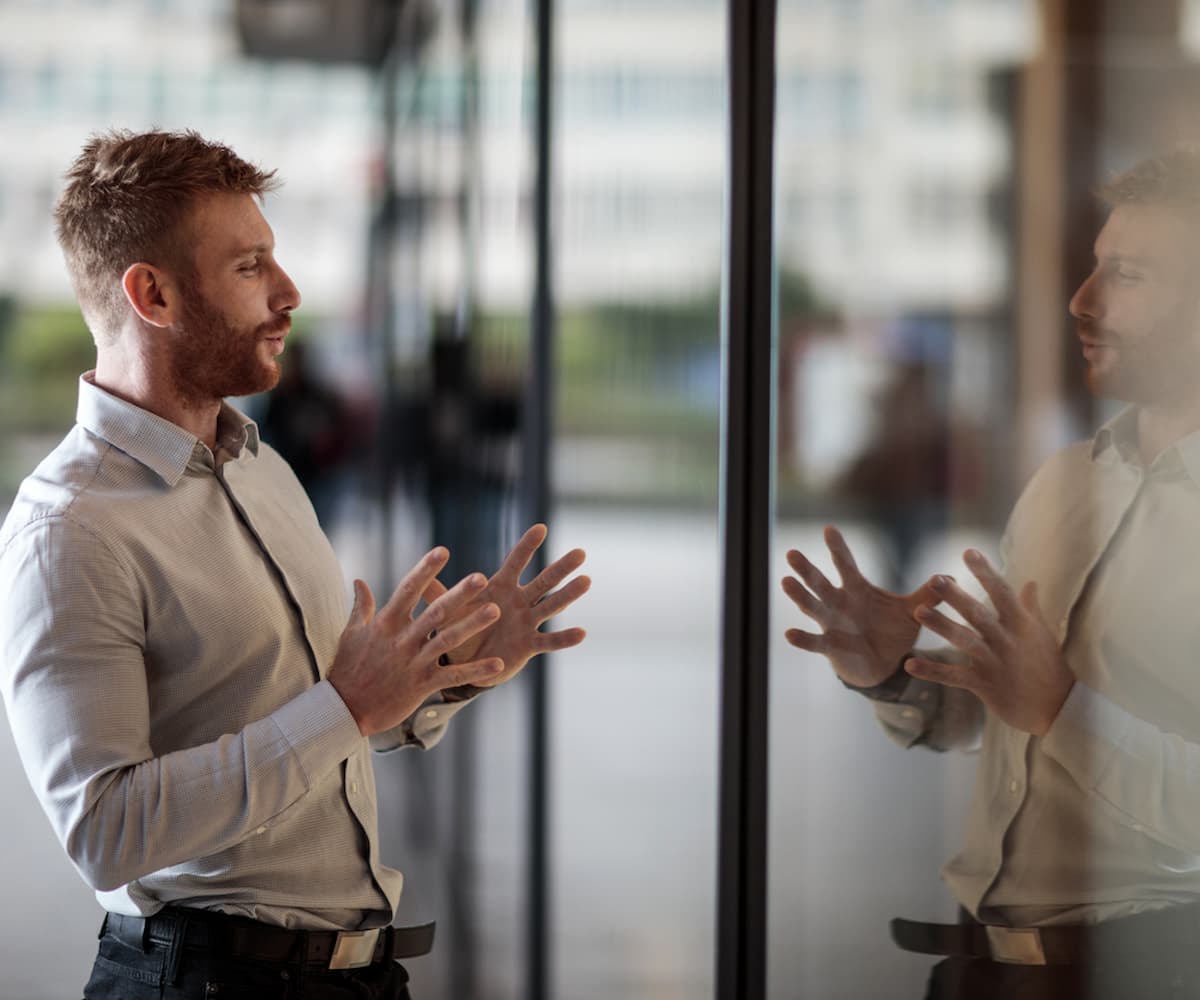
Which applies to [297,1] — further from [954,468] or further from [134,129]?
[954,468]

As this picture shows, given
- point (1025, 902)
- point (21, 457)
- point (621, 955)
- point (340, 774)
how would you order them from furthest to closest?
point (621, 955) → point (21, 457) → point (1025, 902) → point (340, 774)

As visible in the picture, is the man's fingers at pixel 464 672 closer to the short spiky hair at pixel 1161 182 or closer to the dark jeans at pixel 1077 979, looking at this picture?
the dark jeans at pixel 1077 979

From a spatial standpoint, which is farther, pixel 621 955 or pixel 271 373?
pixel 621 955

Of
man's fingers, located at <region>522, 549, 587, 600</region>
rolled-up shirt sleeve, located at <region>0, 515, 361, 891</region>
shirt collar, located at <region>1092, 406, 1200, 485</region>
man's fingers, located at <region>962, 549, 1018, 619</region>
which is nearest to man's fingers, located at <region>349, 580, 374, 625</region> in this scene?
rolled-up shirt sleeve, located at <region>0, 515, 361, 891</region>

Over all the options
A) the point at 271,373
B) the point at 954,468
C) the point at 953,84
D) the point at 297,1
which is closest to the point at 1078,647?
the point at 954,468

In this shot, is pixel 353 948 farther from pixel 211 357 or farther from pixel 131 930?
pixel 211 357

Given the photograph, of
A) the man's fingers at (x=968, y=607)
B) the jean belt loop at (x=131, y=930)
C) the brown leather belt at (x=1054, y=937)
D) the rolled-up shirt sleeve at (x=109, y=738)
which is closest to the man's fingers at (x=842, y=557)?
the man's fingers at (x=968, y=607)

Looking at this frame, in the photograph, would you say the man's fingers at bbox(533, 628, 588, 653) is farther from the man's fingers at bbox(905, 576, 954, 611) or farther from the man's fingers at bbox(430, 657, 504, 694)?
the man's fingers at bbox(905, 576, 954, 611)

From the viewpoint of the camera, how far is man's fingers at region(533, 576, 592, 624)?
1485 mm

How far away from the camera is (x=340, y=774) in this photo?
1.47 metres

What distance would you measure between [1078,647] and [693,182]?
818 millimetres

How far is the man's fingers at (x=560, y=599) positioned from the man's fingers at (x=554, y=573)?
1 centimetres

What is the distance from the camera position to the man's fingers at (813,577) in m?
1.68

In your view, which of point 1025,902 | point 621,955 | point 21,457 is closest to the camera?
point 1025,902
